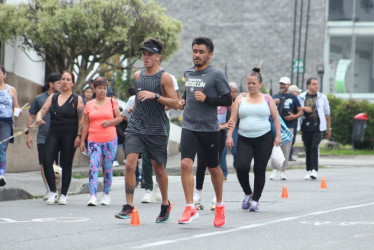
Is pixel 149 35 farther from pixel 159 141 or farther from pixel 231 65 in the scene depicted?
pixel 231 65

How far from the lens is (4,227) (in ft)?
30.2

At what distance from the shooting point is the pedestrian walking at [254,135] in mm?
11164

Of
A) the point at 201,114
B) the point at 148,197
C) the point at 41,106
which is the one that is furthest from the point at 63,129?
the point at 201,114

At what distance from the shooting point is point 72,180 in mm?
15781

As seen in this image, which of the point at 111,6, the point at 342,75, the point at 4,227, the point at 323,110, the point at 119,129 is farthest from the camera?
the point at 342,75

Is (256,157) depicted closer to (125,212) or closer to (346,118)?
(125,212)

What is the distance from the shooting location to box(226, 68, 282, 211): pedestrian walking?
11.2 metres

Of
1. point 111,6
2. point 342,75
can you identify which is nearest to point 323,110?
point 111,6

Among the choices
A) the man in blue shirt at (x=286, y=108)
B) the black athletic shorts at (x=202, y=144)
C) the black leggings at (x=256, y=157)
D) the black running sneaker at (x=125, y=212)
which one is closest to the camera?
the black athletic shorts at (x=202, y=144)

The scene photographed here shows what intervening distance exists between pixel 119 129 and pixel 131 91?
7.96ft

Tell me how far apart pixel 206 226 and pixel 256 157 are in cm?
211

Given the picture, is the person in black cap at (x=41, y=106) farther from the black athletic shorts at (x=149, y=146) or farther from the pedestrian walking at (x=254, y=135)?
the black athletic shorts at (x=149, y=146)

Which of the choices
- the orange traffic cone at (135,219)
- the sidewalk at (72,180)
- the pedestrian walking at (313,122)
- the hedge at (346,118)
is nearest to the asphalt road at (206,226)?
the orange traffic cone at (135,219)

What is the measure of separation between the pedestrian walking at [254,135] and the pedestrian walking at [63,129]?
7.21ft
